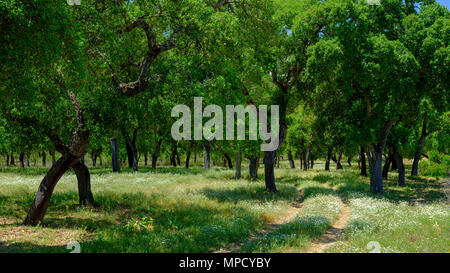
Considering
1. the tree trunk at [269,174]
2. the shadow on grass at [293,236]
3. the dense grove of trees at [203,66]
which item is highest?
the dense grove of trees at [203,66]

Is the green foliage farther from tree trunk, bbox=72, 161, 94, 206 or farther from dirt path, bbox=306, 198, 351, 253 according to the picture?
tree trunk, bbox=72, 161, 94, 206

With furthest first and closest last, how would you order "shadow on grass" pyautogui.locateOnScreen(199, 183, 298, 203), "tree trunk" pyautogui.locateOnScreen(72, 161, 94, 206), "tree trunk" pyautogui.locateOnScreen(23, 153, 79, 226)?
1. "shadow on grass" pyautogui.locateOnScreen(199, 183, 298, 203)
2. "tree trunk" pyautogui.locateOnScreen(72, 161, 94, 206)
3. "tree trunk" pyautogui.locateOnScreen(23, 153, 79, 226)

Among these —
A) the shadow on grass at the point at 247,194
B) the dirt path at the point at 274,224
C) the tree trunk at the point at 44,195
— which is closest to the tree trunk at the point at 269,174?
the shadow on grass at the point at 247,194

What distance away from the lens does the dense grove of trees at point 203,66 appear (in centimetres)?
909

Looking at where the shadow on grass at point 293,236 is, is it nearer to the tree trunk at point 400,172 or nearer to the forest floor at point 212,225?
the forest floor at point 212,225

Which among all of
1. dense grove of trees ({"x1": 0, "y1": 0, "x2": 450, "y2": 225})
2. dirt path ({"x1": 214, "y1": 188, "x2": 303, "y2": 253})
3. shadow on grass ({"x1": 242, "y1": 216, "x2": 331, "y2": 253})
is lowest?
dirt path ({"x1": 214, "y1": 188, "x2": 303, "y2": 253})

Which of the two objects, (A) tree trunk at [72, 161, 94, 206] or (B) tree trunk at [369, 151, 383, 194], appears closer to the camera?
(A) tree trunk at [72, 161, 94, 206]

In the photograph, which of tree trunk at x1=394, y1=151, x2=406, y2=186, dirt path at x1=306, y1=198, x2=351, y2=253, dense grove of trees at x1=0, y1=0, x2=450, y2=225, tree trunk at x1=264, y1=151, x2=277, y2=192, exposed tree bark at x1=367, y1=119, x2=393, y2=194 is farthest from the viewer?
tree trunk at x1=394, y1=151, x2=406, y2=186

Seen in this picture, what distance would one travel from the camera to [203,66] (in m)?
13.7

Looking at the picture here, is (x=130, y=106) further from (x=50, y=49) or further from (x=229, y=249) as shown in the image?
(x=229, y=249)

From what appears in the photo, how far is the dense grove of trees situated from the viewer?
29.8ft

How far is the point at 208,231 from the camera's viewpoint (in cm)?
1138

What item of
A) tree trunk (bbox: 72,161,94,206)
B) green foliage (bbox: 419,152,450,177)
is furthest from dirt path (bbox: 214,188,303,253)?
tree trunk (bbox: 72,161,94,206)

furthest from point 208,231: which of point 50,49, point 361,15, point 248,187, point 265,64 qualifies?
point 361,15
